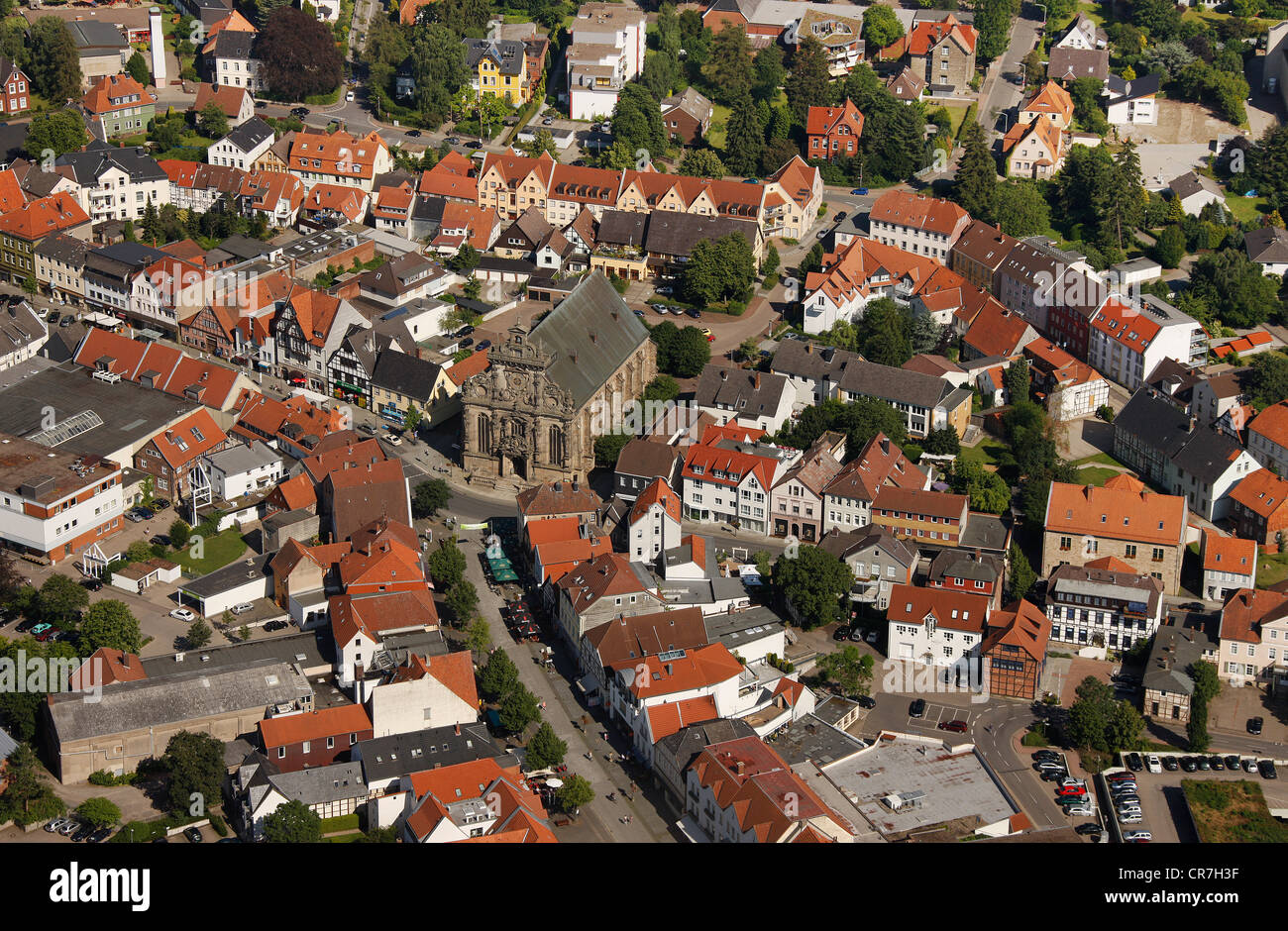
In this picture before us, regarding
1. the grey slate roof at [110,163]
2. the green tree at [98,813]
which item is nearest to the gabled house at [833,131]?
the grey slate roof at [110,163]

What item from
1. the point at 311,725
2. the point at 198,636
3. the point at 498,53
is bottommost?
the point at 311,725

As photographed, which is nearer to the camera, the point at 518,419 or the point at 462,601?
the point at 462,601

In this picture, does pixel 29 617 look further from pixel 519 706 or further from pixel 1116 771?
pixel 1116 771

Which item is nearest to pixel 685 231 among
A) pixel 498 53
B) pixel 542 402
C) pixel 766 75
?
pixel 766 75

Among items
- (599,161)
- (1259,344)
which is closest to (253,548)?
(599,161)

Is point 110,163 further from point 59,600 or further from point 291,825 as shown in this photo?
point 291,825

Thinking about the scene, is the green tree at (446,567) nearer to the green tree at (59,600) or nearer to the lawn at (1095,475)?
the green tree at (59,600)

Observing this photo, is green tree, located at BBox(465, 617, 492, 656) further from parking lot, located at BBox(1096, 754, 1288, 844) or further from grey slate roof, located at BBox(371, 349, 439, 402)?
parking lot, located at BBox(1096, 754, 1288, 844)
